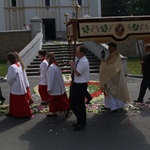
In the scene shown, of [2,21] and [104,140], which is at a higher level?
[2,21]

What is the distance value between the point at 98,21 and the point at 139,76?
34.6 feet

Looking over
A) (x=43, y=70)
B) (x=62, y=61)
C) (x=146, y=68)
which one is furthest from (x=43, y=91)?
(x=62, y=61)

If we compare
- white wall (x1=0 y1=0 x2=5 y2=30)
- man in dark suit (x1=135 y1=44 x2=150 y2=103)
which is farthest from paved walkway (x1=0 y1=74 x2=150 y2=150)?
white wall (x1=0 y1=0 x2=5 y2=30)

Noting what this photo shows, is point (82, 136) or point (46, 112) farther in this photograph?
point (46, 112)

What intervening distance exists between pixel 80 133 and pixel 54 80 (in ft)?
5.99

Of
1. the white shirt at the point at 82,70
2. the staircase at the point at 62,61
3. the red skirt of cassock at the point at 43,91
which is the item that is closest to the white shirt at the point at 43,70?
the red skirt of cassock at the point at 43,91

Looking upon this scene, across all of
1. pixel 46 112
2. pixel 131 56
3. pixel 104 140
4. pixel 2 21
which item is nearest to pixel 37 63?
pixel 131 56

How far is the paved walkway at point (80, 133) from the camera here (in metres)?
6.58

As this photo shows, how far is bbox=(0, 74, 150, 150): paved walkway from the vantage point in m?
6.58

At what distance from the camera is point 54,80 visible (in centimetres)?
860

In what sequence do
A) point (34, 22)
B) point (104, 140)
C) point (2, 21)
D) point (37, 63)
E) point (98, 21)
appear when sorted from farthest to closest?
1. point (2, 21)
2. point (34, 22)
3. point (37, 63)
4. point (98, 21)
5. point (104, 140)

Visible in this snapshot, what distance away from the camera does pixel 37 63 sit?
21.0 meters

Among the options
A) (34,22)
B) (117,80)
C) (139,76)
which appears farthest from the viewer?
(34,22)

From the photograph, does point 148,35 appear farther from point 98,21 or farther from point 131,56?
point 131,56
